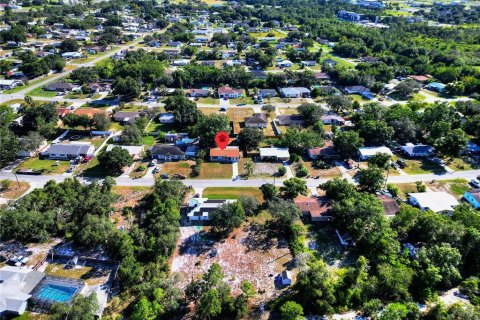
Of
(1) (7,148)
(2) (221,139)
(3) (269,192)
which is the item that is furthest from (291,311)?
(1) (7,148)

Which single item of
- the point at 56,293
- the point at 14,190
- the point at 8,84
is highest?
the point at 8,84

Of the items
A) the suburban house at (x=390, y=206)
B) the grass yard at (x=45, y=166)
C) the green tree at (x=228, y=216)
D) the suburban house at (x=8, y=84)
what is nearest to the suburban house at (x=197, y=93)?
the grass yard at (x=45, y=166)

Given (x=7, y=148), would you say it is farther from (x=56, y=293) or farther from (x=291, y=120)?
(x=291, y=120)

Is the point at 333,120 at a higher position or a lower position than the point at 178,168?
higher

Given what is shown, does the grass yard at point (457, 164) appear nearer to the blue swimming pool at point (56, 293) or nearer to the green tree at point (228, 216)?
the green tree at point (228, 216)

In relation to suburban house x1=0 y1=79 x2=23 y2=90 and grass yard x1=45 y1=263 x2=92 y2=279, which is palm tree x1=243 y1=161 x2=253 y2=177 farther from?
suburban house x1=0 y1=79 x2=23 y2=90
